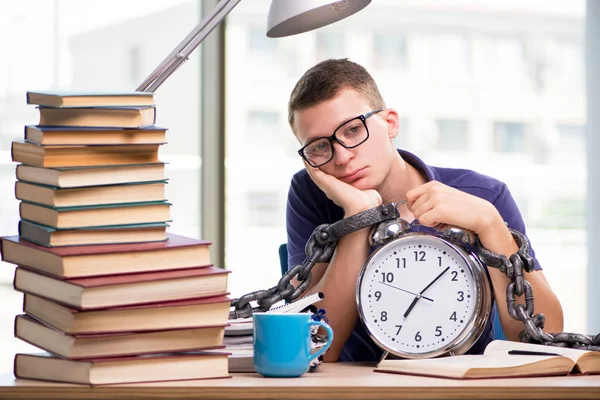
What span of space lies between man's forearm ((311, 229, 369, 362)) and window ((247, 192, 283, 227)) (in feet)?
8.03

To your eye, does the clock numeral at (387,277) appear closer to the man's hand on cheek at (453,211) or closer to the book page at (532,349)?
the man's hand on cheek at (453,211)

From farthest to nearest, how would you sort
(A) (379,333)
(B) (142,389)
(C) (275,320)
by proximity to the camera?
(A) (379,333) → (C) (275,320) → (B) (142,389)

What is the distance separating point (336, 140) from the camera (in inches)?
77.5

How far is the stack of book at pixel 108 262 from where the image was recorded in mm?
1321

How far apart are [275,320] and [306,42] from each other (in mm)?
2979

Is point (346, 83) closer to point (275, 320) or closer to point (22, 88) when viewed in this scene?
point (275, 320)

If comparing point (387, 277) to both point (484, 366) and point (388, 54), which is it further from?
point (388, 54)

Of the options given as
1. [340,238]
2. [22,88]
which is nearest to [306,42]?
[22,88]

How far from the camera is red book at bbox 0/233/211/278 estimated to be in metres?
1.33

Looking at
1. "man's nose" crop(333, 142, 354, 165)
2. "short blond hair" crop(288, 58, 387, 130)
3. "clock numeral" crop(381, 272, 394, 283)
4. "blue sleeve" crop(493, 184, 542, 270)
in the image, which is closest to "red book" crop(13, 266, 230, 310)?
"clock numeral" crop(381, 272, 394, 283)

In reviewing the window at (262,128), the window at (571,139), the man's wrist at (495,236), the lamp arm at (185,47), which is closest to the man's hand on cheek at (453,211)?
the man's wrist at (495,236)

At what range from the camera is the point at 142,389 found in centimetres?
128

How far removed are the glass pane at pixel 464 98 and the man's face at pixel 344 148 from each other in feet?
7.06

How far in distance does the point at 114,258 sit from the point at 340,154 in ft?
2.45
